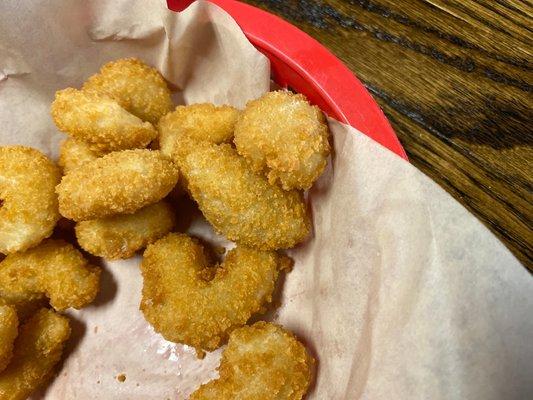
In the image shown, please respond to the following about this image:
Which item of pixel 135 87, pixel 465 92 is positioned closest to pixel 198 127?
pixel 135 87

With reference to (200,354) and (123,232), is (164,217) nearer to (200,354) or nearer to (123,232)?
(123,232)

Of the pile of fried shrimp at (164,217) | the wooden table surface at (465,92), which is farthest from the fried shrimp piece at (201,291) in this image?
the wooden table surface at (465,92)

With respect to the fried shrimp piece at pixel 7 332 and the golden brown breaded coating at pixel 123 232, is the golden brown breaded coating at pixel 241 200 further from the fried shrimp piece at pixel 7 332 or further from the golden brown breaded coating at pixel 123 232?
the fried shrimp piece at pixel 7 332

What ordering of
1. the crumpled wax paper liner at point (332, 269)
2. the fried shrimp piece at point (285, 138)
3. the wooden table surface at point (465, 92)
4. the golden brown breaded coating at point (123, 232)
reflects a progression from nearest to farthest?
the crumpled wax paper liner at point (332, 269) → the fried shrimp piece at point (285, 138) → the golden brown breaded coating at point (123, 232) → the wooden table surface at point (465, 92)

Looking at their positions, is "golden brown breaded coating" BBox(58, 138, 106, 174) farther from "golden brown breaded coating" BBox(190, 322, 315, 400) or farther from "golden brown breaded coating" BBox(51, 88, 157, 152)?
"golden brown breaded coating" BBox(190, 322, 315, 400)

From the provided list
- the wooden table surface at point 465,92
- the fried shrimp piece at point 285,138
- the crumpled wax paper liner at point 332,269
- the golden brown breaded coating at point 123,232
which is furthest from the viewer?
the wooden table surface at point 465,92

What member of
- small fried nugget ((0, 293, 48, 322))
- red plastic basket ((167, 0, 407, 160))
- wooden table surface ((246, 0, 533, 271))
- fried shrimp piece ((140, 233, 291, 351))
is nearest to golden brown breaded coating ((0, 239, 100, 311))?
small fried nugget ((0, 293, 48, 322))
